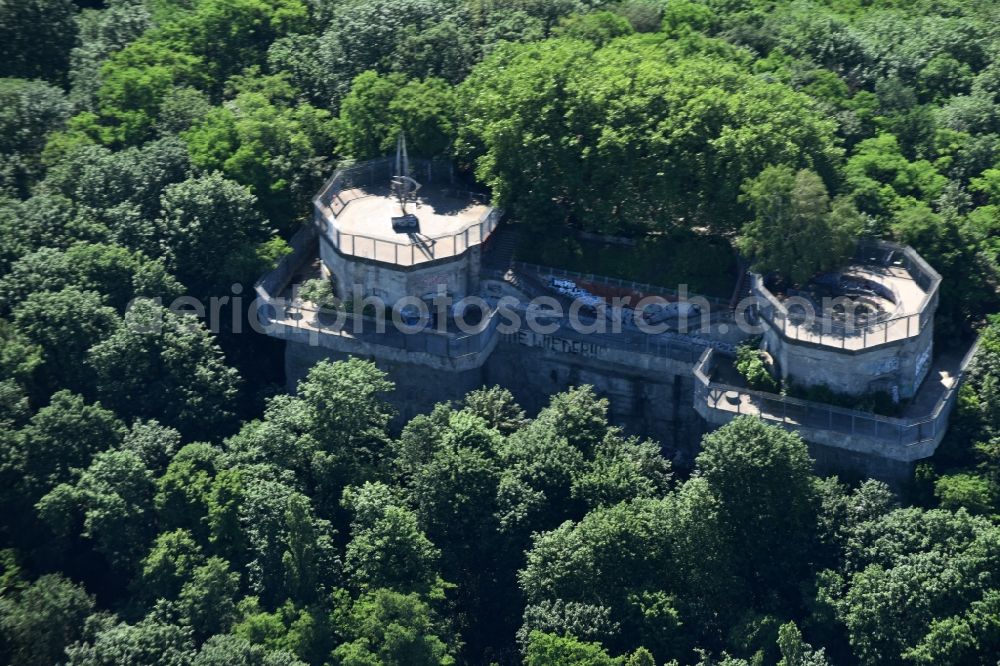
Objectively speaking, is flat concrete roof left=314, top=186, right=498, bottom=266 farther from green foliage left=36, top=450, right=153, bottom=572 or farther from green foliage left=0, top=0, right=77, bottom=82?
green foliage left=0, top=0, right=77, bottom=82

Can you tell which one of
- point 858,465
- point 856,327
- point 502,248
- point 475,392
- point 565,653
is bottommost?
point 565,653

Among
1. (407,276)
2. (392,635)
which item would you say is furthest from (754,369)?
(392,635)

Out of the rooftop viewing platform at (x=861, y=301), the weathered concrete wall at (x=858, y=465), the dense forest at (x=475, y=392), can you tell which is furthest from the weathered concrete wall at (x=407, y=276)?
the weathered concrete wall at (x=858, y=465)

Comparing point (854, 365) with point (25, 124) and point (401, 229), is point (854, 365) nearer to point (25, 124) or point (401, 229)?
point (401, 229)

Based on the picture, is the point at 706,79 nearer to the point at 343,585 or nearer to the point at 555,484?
the point at 555,484

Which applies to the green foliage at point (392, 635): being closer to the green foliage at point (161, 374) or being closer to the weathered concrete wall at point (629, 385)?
the green foliage at point (161, 374)

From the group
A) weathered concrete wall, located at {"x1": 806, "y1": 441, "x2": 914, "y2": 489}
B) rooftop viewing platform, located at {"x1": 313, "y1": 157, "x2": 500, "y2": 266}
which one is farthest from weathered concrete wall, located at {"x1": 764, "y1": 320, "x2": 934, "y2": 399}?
rooftop viewing platform, located at {"x1": 313, "y1": 157, "x2": 500, "y2": 266}

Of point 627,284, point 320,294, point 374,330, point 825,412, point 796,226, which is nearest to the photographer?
point 825,412
